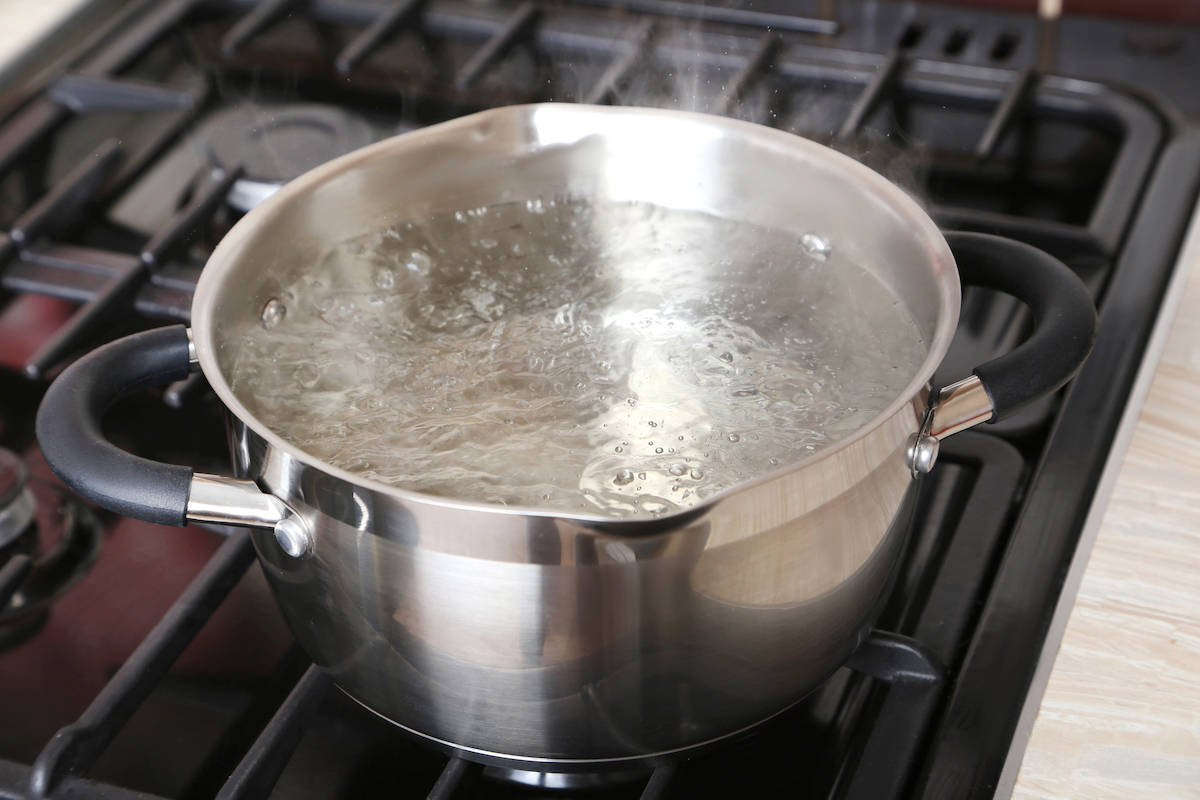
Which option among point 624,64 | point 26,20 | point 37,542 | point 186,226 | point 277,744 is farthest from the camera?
point 26,20

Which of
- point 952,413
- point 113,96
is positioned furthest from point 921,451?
point 113,96

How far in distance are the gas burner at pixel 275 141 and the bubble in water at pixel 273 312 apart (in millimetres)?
200

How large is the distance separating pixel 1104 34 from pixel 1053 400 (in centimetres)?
44

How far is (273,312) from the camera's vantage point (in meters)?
0.55

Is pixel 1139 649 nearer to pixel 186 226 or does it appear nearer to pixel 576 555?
pixel 576 555

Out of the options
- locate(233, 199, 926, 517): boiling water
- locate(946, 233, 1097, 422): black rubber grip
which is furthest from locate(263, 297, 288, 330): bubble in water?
locate(946, 233, 1097, 422): black rubber grip

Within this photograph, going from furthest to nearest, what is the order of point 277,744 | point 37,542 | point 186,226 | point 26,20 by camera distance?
1. point 26,20
2. point 186,226
3. point 37,542
4. point 277,744

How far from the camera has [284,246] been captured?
0.55 meters

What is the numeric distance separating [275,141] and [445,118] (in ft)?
0.40

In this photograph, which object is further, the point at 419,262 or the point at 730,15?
the point at 730,15

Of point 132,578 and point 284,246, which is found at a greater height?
point 284,246

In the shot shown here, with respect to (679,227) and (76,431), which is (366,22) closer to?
(679,227)

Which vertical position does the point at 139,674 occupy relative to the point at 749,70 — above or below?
below

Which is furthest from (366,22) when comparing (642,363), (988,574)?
(988,574)
